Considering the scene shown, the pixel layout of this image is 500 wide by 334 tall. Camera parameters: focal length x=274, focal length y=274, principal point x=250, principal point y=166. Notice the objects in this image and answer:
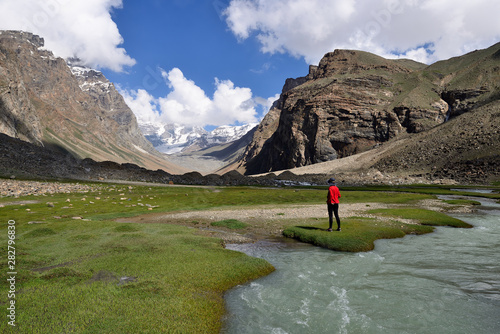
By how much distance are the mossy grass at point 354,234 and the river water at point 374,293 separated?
39.5 inches

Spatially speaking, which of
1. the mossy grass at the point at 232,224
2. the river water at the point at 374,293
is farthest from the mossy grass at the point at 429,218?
the mossy grass at the point at 232,224

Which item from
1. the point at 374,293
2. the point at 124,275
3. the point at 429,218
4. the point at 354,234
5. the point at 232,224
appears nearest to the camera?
the point at 374,293

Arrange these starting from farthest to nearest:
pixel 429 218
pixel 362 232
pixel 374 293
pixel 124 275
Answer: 1. pixel 429 218
2. pixel 362 232
3. pixel 124 275
4. pixel 374 293

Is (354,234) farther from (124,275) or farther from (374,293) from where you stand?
A: (124,275)

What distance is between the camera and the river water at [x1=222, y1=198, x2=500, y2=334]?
9.02 metres

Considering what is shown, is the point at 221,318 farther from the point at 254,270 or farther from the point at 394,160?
the point at 394,160

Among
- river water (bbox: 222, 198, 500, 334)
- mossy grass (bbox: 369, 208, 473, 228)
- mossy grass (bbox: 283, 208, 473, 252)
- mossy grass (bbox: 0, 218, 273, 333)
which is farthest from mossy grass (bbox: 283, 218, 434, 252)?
mossy grass (bbox: 0, 218, 273, 333)

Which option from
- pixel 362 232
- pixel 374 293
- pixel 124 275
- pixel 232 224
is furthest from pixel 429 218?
pixel 124 275

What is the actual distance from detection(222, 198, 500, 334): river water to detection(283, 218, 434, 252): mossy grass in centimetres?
100

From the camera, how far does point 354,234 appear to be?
20672mm

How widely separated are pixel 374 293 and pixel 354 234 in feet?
31.8

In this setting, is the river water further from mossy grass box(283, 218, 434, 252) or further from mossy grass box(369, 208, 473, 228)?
mossy grass box(369, 208, 473, 228)

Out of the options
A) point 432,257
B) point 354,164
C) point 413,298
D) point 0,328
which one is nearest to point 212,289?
point 0,328

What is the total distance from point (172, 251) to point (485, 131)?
143 metres
